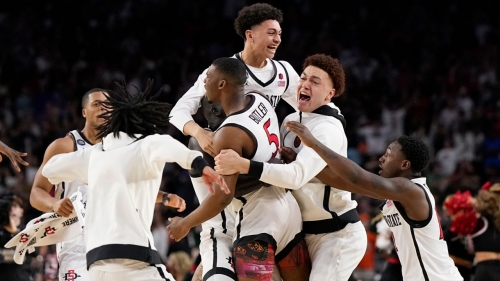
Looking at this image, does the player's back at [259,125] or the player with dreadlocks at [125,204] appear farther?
the player's back at [259,125]


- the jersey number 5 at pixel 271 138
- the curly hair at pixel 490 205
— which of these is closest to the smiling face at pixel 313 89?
the jersey number 5 at pixel 271 138

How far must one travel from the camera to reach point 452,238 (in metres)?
8.09

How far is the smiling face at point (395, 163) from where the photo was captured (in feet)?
19.0

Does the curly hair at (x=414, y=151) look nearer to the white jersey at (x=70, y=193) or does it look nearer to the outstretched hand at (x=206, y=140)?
the outstretched hand at (x=206, y=140)

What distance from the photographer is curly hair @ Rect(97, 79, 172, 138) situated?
5082 millimetres

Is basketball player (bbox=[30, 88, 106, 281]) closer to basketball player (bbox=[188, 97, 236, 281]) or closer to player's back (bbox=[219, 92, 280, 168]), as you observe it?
basketball player (bbox=[188, 97, 236, 281])

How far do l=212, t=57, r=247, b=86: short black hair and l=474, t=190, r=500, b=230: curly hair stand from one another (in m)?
3.32

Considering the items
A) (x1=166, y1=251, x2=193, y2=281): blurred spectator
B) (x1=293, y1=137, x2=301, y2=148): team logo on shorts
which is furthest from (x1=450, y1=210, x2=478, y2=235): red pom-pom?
(x1=166, y1=251, x2=193, y2=281): blurred spectator

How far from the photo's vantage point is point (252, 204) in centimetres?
555

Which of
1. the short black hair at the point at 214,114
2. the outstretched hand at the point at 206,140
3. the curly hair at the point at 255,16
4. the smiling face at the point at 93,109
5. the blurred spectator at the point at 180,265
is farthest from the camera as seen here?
the blurred spectator at the point at 180,265

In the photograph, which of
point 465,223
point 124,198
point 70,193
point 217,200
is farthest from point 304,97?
point 465,223

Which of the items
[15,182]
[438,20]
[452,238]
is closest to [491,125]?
[438,20]

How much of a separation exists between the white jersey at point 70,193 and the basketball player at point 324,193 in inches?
69.0

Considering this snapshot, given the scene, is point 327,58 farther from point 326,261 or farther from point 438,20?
point 438,20
